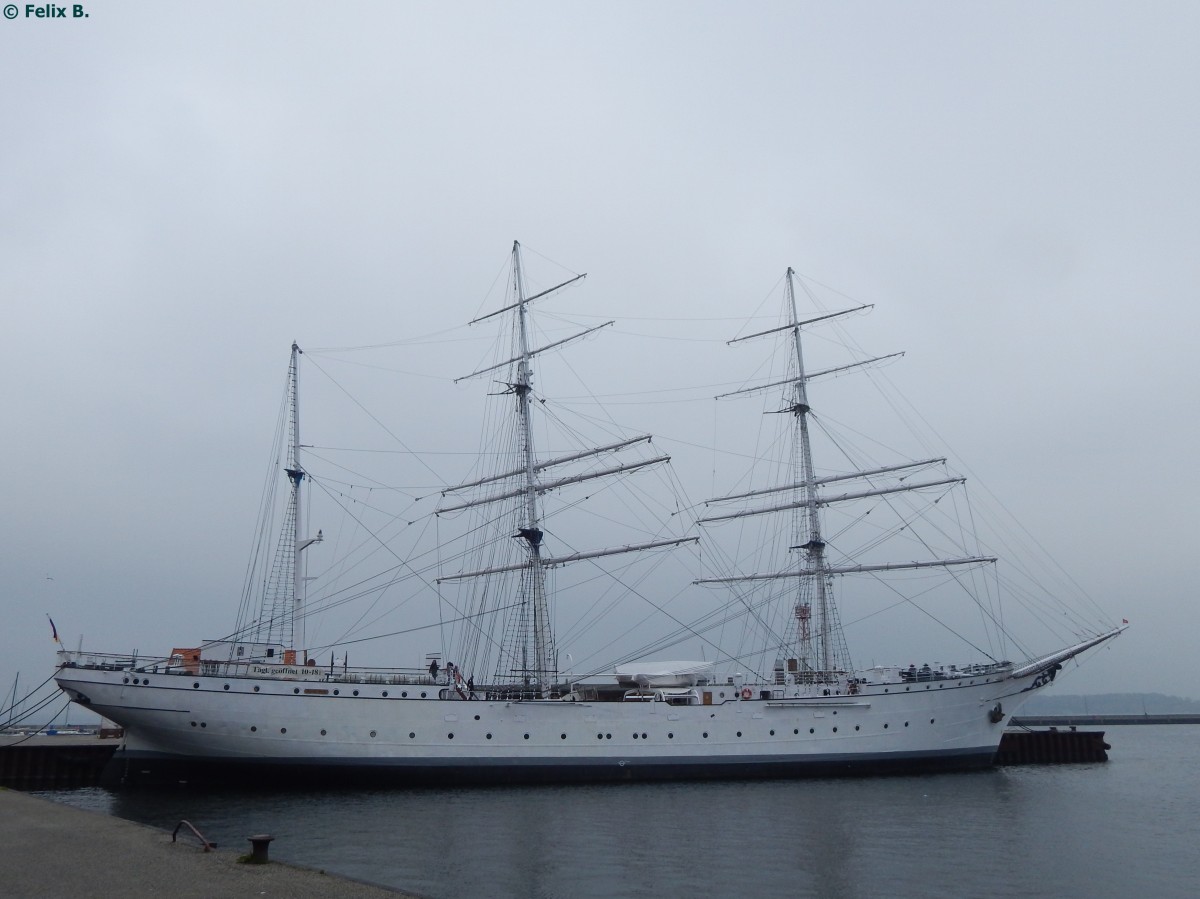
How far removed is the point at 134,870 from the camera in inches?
500

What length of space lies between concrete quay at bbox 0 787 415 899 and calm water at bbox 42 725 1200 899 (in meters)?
3.54

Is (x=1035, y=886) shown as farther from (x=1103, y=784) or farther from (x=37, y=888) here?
(x=1103, y=784)

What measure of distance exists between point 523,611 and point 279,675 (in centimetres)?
1044

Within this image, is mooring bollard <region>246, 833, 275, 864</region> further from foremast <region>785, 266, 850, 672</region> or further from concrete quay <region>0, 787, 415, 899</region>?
foremast <region>785, 266, 850, 672</region>

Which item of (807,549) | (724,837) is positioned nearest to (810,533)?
(807,549)

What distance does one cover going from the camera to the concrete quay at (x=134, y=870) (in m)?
11.5

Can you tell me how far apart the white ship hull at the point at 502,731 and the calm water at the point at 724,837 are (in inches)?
40.5

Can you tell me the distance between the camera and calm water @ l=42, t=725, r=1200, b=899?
17.5 meters

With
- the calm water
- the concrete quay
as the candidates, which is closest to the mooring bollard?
the concrete quay

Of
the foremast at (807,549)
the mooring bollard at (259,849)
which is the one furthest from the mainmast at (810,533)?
the mooring bollard at (259,849)

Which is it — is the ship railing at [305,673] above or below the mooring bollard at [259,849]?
above

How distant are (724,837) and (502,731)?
37.7ft

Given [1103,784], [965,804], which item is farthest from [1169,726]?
[965,804]

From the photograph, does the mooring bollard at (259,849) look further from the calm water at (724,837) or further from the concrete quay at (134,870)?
the calm water at (724,837)
